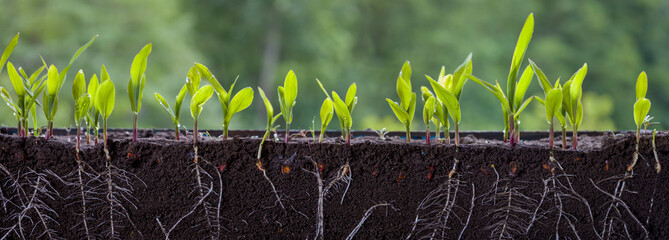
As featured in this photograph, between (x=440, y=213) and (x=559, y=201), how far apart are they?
0.18 meters

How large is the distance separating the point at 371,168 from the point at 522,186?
236 millimetres

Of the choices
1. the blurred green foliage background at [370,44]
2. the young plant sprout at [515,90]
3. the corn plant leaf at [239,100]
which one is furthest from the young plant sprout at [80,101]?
the blurred green foliage background at [370,44]

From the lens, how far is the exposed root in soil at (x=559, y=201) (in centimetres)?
81

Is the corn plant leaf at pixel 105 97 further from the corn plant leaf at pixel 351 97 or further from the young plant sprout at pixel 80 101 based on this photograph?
the corn plant leaf at pixel 351 97

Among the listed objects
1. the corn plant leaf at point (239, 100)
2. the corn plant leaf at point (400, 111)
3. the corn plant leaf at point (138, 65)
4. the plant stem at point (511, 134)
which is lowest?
the plant stem at point (511, 134)

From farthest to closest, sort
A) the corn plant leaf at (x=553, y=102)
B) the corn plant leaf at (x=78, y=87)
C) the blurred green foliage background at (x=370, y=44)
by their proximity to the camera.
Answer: the blurred green foliage background at (x=370, y=44), the corn plant leaf at (x=78, y=87), the corn plant leaf at (x=553, y=102)

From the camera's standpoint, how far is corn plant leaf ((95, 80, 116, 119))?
2.79ft

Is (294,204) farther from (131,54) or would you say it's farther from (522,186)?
(131,54)

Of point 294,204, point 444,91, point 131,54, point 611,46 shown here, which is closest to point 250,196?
point 294,204

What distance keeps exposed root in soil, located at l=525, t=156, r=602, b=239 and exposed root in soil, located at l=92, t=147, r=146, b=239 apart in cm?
64

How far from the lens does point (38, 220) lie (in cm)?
90

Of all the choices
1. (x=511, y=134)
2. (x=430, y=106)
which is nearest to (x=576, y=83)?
(x=511, y=134)

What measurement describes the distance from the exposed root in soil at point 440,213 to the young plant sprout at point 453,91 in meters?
0.07

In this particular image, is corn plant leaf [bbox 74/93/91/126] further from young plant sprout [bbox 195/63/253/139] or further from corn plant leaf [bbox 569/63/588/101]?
corn plant leaf [bbox 569/63/588/101]
